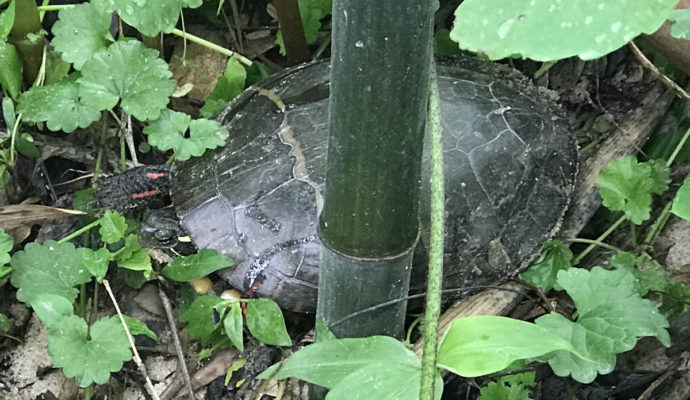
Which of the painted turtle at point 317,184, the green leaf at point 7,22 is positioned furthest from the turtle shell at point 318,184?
the green leaf at point 7,22

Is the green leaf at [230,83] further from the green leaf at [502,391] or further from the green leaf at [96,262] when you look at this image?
the green leaf at [502,391]

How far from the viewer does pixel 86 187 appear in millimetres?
1869

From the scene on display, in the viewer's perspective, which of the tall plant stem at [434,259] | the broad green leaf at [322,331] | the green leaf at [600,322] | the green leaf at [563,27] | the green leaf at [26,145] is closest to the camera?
the green leaf at [563,27]

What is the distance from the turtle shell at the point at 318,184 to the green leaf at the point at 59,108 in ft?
0.85

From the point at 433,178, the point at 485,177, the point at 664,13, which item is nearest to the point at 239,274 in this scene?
the point at 485,177

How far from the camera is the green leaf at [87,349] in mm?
1260

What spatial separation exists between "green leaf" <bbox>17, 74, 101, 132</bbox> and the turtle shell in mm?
260

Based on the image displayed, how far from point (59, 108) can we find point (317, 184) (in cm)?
67

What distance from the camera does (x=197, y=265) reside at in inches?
57.9

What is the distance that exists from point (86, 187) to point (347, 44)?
1453 mm

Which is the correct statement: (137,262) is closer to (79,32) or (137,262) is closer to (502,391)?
(79,32)

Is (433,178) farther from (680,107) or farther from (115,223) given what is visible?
(680,107)

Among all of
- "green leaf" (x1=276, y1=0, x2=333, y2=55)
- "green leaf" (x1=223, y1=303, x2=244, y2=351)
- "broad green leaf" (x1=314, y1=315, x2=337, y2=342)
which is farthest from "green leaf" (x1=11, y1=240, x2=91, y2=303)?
"green leaf" (x1=276, y1=0, x2=333, y2=55)

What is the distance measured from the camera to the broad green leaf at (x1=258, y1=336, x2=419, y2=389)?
0.77 m
